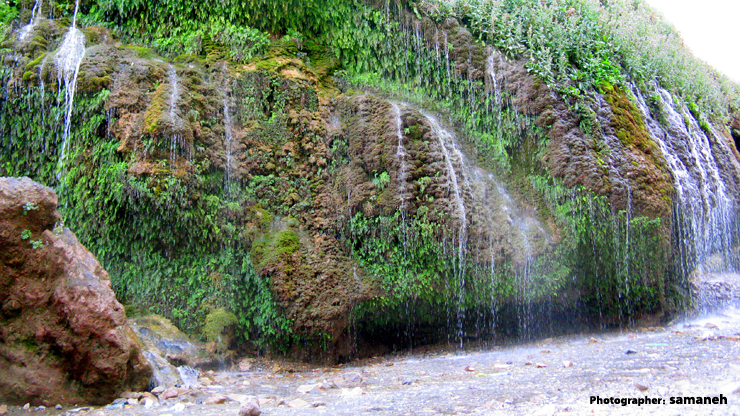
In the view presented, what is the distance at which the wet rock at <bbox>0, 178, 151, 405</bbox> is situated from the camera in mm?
3785

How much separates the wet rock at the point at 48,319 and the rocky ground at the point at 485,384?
23cm

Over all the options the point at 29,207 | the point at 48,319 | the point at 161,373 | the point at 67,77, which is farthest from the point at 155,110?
the point at 161,373

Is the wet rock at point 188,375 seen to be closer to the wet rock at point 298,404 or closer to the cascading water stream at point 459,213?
the wet rock at point 298,404

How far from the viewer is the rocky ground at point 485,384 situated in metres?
3.34

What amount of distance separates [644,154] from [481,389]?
662cm

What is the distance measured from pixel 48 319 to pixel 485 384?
4119 mm

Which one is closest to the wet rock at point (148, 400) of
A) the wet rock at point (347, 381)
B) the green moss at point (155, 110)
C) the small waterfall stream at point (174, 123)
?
the wet rock at point (347, 381)

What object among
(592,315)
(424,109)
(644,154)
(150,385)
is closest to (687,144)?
(644,154)

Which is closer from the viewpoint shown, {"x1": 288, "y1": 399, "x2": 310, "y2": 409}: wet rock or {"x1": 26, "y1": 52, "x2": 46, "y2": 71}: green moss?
{"x1": 288, "y1": 399, "x2": 310, "y2": 409}: wet rock

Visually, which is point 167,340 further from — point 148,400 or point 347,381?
point 347,381

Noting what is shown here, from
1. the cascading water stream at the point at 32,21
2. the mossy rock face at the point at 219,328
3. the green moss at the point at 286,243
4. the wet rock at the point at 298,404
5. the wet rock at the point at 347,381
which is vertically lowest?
the wet rock at the point at 347,381

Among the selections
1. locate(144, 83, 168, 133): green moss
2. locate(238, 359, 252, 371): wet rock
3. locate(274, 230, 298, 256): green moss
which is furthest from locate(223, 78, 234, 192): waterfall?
locate(238, 359, 252, 371): wet rock

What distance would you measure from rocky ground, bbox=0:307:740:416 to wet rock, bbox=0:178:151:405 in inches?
9.0

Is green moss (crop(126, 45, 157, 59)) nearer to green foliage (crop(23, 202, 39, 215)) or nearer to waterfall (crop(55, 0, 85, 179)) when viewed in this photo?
waterfall (crop(55, 0, 85, 179))
